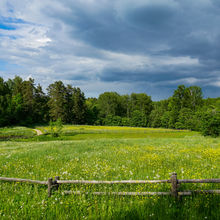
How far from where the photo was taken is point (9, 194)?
650 cm

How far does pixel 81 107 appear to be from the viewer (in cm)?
10475

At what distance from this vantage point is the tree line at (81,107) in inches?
3324

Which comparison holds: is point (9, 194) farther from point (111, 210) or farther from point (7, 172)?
point (111, 210)

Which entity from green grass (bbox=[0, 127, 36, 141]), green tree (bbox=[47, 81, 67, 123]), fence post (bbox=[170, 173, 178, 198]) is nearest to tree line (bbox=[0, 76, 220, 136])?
green tree (bbox=[47, 81, 67, 123])

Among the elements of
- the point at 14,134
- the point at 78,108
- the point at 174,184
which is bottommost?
the point at 14,134

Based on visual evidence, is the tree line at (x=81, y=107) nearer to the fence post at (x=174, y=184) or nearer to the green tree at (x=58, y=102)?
the green tree at (x=58, y=102)

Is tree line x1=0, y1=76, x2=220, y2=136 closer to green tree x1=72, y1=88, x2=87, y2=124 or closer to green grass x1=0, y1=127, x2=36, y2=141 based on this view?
green tree x1=72, y1=88, x2=87, y2=124

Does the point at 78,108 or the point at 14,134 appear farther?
the point at 78,108

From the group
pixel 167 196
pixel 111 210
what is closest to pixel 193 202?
pixel 167 196

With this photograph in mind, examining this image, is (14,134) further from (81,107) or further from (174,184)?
(174,184)

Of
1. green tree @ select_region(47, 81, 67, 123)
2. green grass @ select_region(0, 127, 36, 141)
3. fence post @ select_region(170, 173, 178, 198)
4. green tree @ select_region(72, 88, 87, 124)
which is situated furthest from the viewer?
green tree @ select_region(72, 88, 87, 124)

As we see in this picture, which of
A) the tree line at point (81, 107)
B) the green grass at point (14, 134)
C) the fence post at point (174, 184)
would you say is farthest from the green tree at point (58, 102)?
the fence post at point (174, 184)

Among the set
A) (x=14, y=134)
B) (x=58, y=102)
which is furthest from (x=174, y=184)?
(x=58, y=102)

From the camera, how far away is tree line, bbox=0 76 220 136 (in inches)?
3324
